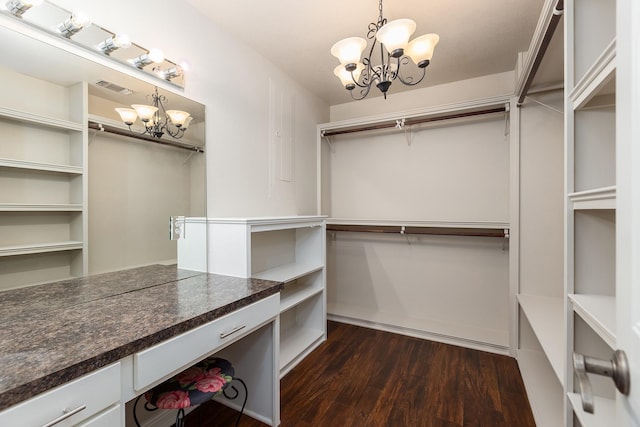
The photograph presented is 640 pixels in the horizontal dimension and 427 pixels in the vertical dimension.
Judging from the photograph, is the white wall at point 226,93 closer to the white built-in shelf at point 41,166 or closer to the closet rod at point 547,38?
the white built-in shelf at point 41,166

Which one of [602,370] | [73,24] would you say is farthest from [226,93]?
[602,370]

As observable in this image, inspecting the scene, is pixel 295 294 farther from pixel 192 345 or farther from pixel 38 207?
pixel 38 207

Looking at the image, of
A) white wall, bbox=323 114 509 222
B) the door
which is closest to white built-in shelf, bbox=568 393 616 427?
the door

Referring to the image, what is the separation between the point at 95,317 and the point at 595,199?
5.76 feet

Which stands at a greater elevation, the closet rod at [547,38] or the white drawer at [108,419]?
the closet rod at [547,38]

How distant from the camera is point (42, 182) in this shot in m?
1.26

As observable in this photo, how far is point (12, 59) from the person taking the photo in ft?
4.00

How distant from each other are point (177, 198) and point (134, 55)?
0.84 meters

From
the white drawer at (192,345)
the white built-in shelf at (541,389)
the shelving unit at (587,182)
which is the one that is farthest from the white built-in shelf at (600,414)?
the white drawer at (192,345)

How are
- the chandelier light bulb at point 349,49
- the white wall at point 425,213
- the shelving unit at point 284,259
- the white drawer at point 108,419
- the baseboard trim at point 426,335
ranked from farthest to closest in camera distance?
the white wall at point 425,213 < the baseboard trim at point 426,335 < the shelving unit at point 284,259 < the chandelier light bulb at point 349,49 < the white drawer at point 108,419

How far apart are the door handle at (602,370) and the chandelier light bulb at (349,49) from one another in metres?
1.61

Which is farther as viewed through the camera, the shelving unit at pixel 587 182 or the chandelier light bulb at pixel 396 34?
the chandelier light bulb at pixel 396 34

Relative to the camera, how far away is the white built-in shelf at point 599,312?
2.52 ft

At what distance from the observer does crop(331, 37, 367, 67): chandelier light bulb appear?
1589 mm
